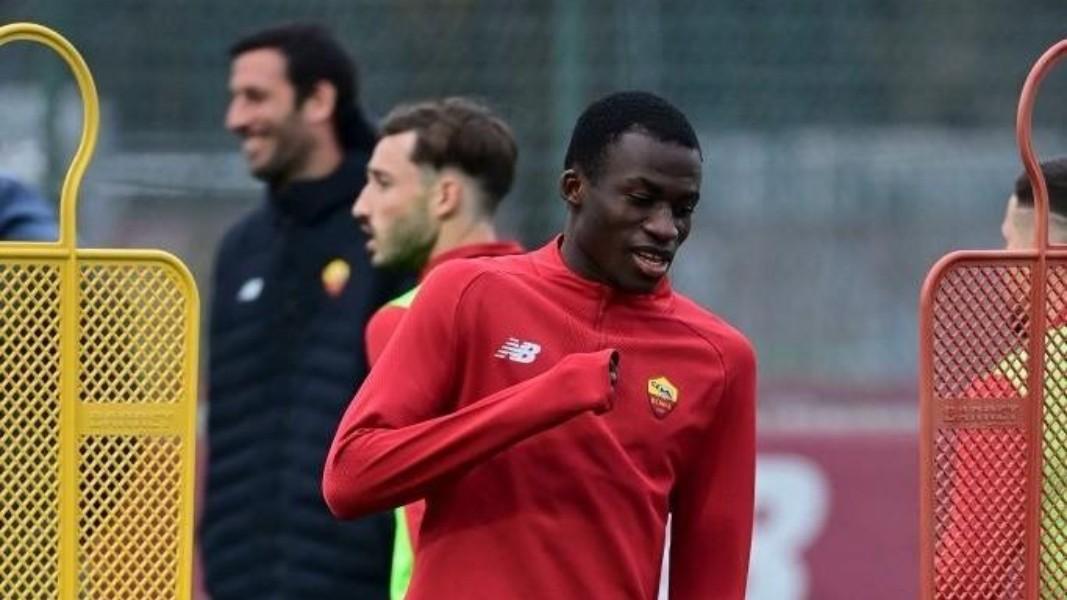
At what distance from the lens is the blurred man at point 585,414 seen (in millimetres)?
3830

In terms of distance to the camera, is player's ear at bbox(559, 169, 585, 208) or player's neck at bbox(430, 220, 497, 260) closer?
player's ear at bbox(559, 169, 585, 208)

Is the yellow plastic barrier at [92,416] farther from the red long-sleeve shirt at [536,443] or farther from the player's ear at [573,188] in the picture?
the player's ear at [573,188]

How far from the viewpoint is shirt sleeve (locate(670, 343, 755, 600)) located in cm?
400

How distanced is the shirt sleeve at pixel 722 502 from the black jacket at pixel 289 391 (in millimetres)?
1938

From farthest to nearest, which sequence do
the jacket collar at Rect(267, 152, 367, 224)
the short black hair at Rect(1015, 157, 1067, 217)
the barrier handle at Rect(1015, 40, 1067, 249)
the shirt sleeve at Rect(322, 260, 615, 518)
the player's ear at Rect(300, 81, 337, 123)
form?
the player's ear at Rect(300, 81, 337, 123)
the jacket collar at Rect(267, 152, 367, 224)
the short black hair at Rect(1015, 157, 1067, 217)
the barrier handle at Rect(1015, 40, 1067, 249)
the shirt sleeve at Rect(322, 260, 615, 518)

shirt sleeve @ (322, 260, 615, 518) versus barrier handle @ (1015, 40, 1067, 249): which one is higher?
barrier handle @ (1015, 40, 1067, 249)

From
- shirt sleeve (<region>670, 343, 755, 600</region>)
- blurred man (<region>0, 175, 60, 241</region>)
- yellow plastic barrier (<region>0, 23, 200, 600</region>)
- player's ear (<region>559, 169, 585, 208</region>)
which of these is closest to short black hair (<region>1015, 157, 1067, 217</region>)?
shirt sleeve (<region>670, 343, 755, 600</region>)

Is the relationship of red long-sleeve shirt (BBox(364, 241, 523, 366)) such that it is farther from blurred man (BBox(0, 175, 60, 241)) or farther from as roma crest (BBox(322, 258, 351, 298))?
blurred man (BBox(0, 175, 60, 241))

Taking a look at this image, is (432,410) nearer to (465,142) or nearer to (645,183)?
(645,183)

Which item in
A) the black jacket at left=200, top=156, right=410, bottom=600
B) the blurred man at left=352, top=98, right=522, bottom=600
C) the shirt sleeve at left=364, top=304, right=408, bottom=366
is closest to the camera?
the shirt sleeve at left=364, top=304, right=408, bottom=366

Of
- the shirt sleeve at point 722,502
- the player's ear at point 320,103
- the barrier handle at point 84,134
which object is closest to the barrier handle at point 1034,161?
the shirt sleeve at point 722,502

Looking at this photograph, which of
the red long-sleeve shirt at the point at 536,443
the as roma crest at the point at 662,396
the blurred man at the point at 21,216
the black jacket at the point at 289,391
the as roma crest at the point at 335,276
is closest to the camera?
the red long-sleeve shirt at the point at 536,443

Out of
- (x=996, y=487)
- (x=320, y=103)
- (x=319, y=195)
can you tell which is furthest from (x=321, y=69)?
(x=996, y=487)

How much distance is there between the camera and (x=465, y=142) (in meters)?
5.70
